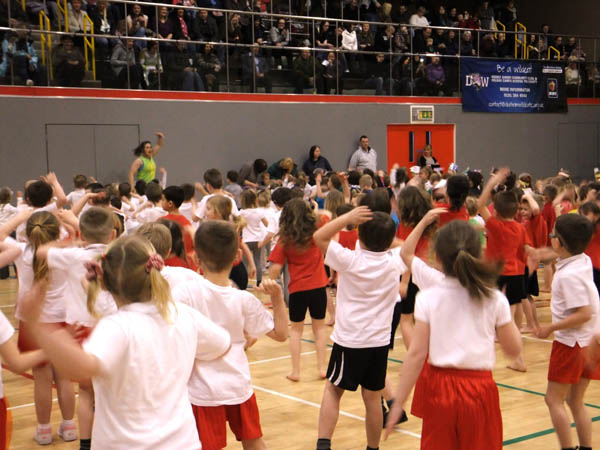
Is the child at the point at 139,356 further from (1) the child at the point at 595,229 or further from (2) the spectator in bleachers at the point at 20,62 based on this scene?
(2) the spectator in bleachers at the point at 20,62

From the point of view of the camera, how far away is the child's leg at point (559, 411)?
4.43 metres

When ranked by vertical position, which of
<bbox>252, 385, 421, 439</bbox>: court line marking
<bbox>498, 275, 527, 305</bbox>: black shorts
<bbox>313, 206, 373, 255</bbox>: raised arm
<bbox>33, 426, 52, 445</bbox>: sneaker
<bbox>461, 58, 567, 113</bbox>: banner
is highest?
<bbox>461, 58, 567, 113</bbox>: banner

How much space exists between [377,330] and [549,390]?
104cm

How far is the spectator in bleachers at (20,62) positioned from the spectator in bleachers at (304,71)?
5.28m

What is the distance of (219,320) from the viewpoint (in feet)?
12.2

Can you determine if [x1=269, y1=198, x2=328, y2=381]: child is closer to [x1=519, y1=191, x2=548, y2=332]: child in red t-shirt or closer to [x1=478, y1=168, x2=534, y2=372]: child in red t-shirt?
[x1=478, y1=168, x2=534, y2=372]: child in red t-shirt

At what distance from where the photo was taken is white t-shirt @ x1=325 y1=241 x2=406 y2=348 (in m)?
4.60

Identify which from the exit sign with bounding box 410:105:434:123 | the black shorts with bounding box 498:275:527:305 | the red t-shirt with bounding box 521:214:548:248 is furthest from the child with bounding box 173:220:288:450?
the exit sign with bounding box 410:105:434:123

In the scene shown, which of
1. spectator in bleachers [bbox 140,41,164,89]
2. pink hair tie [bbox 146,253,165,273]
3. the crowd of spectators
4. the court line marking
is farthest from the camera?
spectator in bleachers [bbox 140,41,164,89]

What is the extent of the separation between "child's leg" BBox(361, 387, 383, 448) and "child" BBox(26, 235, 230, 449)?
6.55ft

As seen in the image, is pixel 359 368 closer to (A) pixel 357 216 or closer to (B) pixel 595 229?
(A) pixel 357 216

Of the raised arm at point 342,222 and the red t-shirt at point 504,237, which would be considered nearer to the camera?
the raised arm at point 342,222

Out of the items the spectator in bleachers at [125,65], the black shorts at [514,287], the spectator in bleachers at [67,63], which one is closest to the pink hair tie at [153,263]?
the black shorts at [514,287]

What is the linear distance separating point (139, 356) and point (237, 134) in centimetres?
1393
